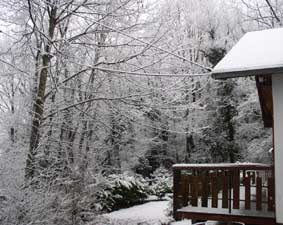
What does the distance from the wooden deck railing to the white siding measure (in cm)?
82

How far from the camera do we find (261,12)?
2006 cm

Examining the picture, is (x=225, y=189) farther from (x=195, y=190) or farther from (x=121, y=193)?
(x=121, y=193)

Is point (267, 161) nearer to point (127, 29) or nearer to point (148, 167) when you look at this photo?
point (148, 167)

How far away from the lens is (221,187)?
7.17 meters

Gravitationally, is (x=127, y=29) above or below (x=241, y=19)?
below

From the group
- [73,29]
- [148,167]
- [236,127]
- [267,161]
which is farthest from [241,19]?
[73,29]

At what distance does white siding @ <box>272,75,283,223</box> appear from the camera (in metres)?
5.45

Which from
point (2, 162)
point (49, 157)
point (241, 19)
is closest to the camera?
point (2, 162)

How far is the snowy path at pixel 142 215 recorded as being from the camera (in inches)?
515

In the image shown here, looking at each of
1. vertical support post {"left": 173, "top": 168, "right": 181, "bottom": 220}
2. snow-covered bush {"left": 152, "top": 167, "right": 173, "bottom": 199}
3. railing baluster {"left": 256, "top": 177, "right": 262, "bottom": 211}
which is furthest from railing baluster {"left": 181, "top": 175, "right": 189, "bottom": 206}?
snow-covered bush {"left": 152, "top": 167, "right": 173, "bottom": 199}

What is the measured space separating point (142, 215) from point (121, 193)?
2336 mm

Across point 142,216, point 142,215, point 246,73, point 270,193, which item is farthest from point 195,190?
point 142,215

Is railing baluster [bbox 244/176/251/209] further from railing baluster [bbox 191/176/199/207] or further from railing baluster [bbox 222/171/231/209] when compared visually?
railing baluster [bbox 191/176/199/207]

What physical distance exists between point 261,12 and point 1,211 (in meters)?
17.8
